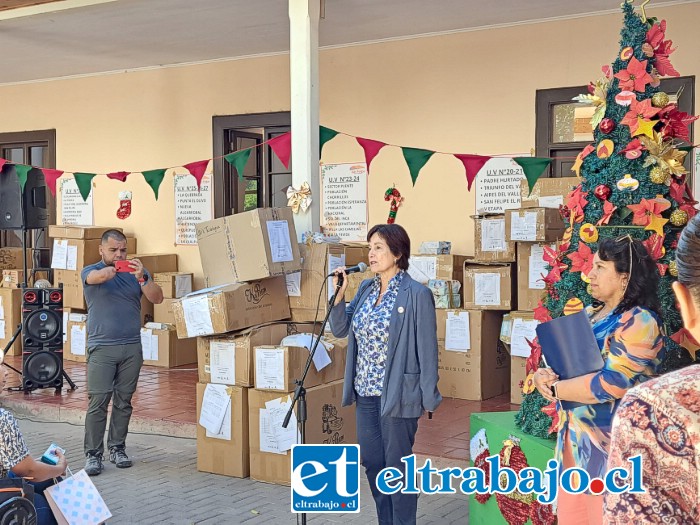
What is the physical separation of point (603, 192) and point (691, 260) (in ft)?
8.31

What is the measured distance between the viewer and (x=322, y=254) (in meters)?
5.95

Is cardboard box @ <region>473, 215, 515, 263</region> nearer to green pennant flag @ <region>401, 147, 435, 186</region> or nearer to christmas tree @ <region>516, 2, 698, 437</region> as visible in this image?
green pennant flag @ <region>401, 147, 435, 186</region>

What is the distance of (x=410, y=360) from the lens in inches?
162

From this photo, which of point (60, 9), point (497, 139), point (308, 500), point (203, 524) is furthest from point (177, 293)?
point (308, 500)

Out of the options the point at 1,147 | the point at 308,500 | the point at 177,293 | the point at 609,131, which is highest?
the point at 1,147

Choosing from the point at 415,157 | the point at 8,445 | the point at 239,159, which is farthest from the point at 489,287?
the point at 8,445

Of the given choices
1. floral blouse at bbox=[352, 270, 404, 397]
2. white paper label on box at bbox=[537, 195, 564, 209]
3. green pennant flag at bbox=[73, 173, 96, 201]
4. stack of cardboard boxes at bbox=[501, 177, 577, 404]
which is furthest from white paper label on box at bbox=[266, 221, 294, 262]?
green pennant flag at bbox=[73, 173, 96, 201]

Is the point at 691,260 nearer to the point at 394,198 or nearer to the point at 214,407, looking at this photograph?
the point at 214,407

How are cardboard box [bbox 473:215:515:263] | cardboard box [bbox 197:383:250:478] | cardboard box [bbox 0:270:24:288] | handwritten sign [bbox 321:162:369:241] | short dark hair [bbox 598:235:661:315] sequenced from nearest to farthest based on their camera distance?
short dark hair [bbox 598:235:661:315], cardboard box [bbox 197:383:250:478], cardboard box [bbox 473:215:515:263], handwritten sign [bbox 321:162:369:241], cardboard box [bbox 0:270:24:288]

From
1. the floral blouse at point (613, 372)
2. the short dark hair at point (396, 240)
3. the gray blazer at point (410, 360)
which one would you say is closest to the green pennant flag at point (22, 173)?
the short dark hair at point (396, 240)

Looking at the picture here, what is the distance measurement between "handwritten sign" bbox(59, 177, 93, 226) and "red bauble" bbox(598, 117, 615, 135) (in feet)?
28.6

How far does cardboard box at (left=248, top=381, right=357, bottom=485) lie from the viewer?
555cm

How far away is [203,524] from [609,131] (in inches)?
124

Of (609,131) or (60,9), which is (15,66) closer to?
(60,9)
